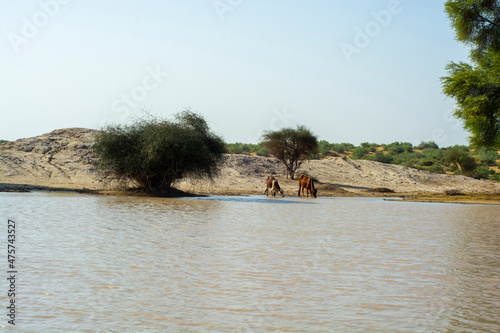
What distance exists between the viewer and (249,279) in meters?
6.55

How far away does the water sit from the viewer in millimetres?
4809

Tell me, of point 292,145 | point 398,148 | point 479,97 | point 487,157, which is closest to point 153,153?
point 479,97

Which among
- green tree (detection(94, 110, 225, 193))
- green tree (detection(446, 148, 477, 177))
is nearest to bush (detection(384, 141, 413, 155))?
green tree (detection(446, 148, 477, 177))

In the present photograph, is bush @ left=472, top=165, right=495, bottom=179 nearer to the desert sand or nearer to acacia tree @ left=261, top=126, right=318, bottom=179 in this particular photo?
the desert sand

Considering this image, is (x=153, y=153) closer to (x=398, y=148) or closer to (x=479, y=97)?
(x=479, y=97)

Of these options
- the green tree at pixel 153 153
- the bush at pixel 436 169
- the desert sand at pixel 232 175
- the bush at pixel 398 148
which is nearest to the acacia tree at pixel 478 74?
the desert sand at pixel 232 175

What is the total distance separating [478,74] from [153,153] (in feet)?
56.7

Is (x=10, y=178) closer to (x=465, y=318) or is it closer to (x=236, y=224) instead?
(x=236, y=224)

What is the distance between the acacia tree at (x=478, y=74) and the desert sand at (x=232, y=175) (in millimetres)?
6639

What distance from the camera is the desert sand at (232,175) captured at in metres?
29.6

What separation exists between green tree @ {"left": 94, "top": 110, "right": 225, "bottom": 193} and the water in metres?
12.0

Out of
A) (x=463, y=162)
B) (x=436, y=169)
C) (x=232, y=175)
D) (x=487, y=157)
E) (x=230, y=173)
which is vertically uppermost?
(x=487, y=157)

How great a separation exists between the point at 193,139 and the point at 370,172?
26805 mm

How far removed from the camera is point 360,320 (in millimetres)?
4891
